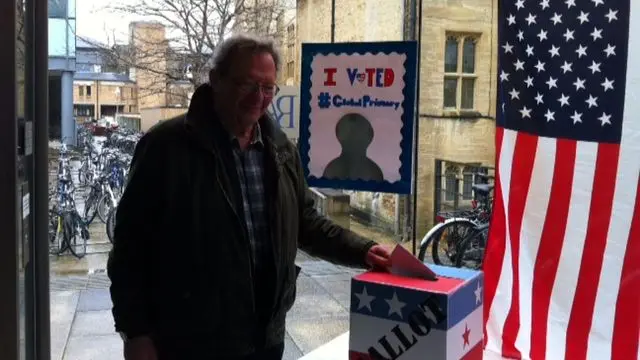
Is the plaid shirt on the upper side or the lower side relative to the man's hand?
upper

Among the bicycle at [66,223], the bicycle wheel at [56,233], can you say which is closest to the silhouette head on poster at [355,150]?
the bicycle at [66,223]

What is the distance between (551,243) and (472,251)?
2.51 meters

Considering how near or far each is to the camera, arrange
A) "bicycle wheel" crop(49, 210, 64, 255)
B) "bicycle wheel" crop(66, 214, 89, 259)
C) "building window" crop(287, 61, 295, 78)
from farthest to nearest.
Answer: "bicycle wheel" crop(66, 214, 89, 259)
"bicycle wheel" crop(49, 210, 64, 255)
"building window" crop(287, 61, 295, 78)

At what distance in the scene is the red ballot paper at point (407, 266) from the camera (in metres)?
1.66

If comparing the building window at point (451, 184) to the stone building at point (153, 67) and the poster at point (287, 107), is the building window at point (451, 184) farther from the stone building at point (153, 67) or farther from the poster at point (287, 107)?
the poster at point (287, 107)

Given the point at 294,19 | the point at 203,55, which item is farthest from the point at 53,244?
the point at 294,19

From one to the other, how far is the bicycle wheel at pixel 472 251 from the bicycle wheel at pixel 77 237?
3.29 meters

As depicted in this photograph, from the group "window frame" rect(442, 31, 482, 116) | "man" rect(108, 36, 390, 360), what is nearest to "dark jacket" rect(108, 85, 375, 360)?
"man" rect(108, 36, 390, 360)

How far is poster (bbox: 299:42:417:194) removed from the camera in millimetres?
2586

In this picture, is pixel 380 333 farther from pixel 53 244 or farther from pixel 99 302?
pixel 53 244

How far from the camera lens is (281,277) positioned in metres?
1.62

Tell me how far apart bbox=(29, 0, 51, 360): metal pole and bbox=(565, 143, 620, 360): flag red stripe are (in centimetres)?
193

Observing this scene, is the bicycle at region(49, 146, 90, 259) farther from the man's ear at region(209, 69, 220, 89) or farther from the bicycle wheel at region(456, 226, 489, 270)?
the man's ear at region(209, 69, 220, 89)

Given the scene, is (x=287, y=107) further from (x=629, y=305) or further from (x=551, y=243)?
(x=629, y=305)
